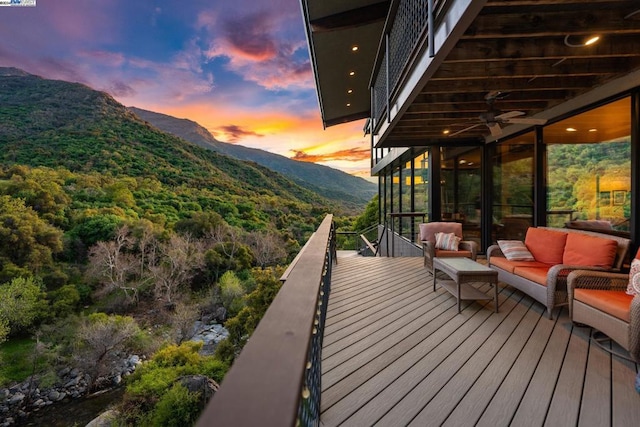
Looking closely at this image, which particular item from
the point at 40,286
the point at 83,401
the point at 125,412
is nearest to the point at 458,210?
the point at 125,412

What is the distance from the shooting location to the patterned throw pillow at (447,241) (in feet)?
18.2

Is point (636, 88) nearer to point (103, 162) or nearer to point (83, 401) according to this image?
point (83, 401)

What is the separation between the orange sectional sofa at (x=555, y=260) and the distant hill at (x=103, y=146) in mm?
31988

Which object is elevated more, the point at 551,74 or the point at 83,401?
the point at 551,74

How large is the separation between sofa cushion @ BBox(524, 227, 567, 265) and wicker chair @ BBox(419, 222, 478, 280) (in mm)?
966

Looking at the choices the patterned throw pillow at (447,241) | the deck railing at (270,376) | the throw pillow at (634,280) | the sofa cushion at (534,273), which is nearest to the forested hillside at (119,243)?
the patterned throw pillow at (447,241)

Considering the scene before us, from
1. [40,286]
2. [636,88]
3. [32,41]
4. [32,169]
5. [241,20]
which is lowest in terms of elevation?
[40,286]

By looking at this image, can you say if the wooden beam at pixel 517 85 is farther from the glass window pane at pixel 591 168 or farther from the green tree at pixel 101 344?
the green tree at pixel 101 344

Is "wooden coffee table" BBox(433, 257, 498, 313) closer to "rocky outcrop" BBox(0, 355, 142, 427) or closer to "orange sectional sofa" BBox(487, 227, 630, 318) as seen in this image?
"orange sectional sofa" BBox(487, 227, 630, 318)

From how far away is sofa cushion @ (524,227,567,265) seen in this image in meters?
4.13

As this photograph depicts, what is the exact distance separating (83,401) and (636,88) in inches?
713

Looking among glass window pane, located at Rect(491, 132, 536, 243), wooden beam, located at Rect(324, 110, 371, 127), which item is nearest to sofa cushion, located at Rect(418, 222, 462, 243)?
glass window pane, located at Rect(491, 132, 536, 243)

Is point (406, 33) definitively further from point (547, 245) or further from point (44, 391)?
point (44, 391)

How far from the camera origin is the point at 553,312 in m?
3.55
